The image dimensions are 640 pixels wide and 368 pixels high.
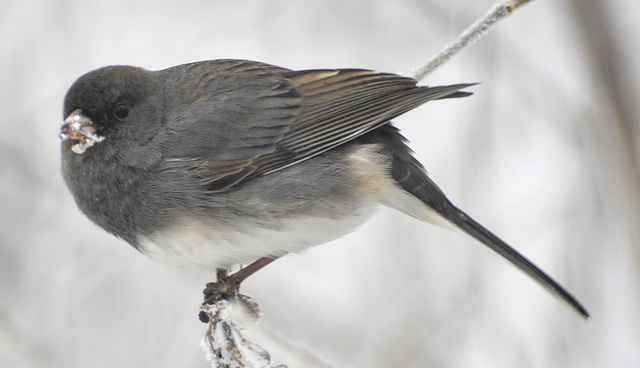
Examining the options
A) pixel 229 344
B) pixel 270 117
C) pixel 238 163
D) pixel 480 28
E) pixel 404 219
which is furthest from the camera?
pixel 404 219

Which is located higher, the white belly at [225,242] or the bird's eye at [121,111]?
the bird's eye at [121,111]

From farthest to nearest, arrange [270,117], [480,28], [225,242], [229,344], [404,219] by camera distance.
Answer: [404,219] → [270,117] → [225,242] → [480,28] → [229,344]

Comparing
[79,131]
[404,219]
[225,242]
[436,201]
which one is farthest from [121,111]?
[404,219]

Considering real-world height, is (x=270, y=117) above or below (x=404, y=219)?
above

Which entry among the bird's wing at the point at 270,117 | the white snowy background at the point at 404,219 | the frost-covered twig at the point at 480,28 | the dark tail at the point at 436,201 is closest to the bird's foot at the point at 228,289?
the white snowy background at the point at 404,219

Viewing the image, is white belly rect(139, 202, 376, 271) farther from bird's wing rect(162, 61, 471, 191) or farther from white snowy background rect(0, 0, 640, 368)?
white snowy background rect(0, 0, 640, 368)

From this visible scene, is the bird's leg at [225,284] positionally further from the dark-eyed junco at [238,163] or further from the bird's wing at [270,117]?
the bird's wing at [270,117]

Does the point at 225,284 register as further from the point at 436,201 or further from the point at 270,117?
the point at 436,201
